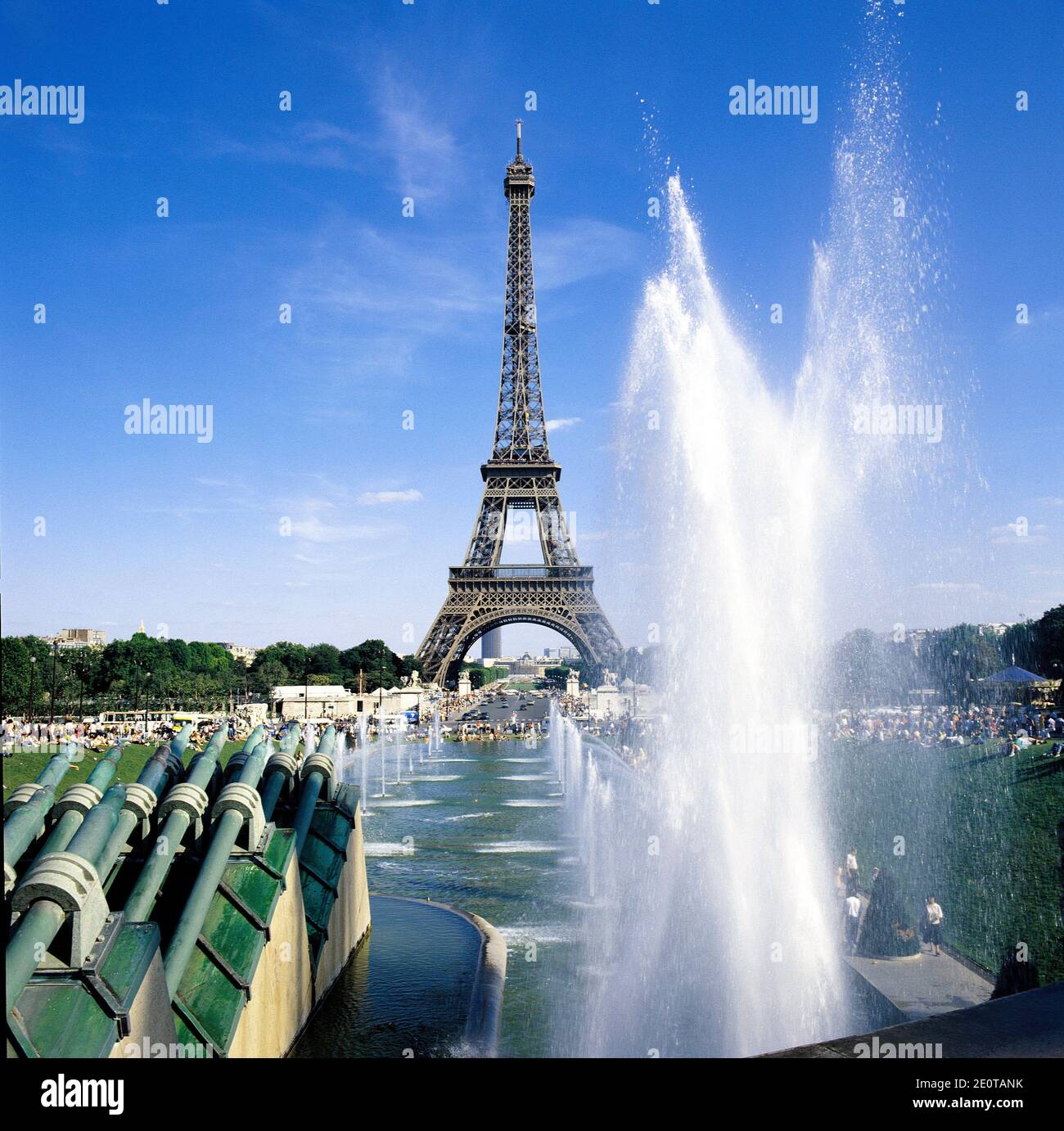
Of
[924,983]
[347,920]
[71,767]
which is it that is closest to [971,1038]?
[924,983]

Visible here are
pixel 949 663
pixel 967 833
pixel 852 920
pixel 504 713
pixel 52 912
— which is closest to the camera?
pixel 52 912

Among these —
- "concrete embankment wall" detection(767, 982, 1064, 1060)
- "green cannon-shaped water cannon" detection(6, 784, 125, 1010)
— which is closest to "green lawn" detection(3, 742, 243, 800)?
"green cannon-shaped water cannon" detection(6, 784, 125, 1010)

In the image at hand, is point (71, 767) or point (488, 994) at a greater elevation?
point (71, 767)

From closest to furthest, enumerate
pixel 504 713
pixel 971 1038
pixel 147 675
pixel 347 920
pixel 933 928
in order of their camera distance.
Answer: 1. pixel 971 1038
2. pixel 347 920
3. pixel 933 928
4. pixel 147 675
5. pixel 504 713

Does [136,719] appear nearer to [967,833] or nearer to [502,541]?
[502,541]

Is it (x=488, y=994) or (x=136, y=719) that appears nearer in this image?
(x=488, y=994)

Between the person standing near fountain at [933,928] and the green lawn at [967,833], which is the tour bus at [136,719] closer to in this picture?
the green lawn at [967,833]

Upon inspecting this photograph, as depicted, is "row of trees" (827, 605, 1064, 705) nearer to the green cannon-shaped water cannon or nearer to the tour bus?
the tour bus

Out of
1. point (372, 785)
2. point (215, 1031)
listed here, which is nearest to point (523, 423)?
point (372, 785)
